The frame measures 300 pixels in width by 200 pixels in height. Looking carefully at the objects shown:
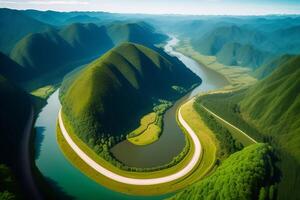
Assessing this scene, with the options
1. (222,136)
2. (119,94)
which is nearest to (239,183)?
(222,136)

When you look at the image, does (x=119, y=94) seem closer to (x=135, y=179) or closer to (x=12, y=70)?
(x=135, y=179)

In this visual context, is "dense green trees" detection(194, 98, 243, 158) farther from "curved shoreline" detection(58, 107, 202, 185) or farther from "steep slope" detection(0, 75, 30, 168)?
"steep slope" detection(0, 75, 30, 168)

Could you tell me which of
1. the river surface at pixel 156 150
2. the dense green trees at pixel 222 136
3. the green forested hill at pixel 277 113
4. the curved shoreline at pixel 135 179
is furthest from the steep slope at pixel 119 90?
the green forested hill at pixel 277 113

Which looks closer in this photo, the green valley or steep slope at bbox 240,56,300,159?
the green valley

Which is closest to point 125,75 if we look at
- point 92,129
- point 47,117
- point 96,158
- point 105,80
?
point 105,80

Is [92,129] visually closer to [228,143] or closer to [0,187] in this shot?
[0,187]

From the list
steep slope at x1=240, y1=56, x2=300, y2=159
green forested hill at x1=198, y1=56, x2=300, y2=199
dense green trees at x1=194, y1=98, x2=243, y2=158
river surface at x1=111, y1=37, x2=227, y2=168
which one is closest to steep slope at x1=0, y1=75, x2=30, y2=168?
river surface at x1=111, y1=37, x2=227, y2=168
